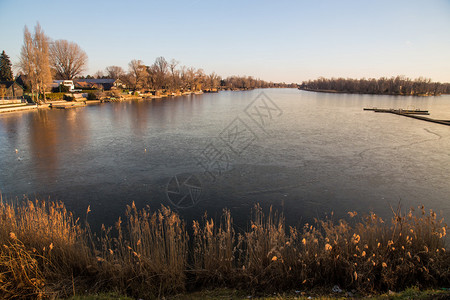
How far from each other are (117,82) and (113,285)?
78539 millimetres

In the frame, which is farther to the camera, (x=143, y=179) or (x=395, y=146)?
(x=395, y=146)

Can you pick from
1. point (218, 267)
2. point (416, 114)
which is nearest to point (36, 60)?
point (218, 267)

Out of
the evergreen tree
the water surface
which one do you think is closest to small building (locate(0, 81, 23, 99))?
the evergreen tree

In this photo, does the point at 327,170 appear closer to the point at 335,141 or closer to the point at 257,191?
the point at 257,191

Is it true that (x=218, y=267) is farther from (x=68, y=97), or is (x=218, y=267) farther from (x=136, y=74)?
(x=136, y=74)

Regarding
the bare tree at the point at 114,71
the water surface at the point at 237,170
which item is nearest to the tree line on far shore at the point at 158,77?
the bare tree at the point at 114,71

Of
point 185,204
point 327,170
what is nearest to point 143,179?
point 185,204

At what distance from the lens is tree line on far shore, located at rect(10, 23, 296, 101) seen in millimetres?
→ 35469

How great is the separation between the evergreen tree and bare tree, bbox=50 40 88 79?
359 inches

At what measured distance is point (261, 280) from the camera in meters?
4.23

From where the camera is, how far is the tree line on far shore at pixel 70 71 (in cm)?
3547

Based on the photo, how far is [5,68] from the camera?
5772 centimetres

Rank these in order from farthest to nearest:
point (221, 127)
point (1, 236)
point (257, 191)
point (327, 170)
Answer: point (221, 127) → point (327, 170) → point (257, 191) → point (1, 236)

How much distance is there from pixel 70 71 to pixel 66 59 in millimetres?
3006
